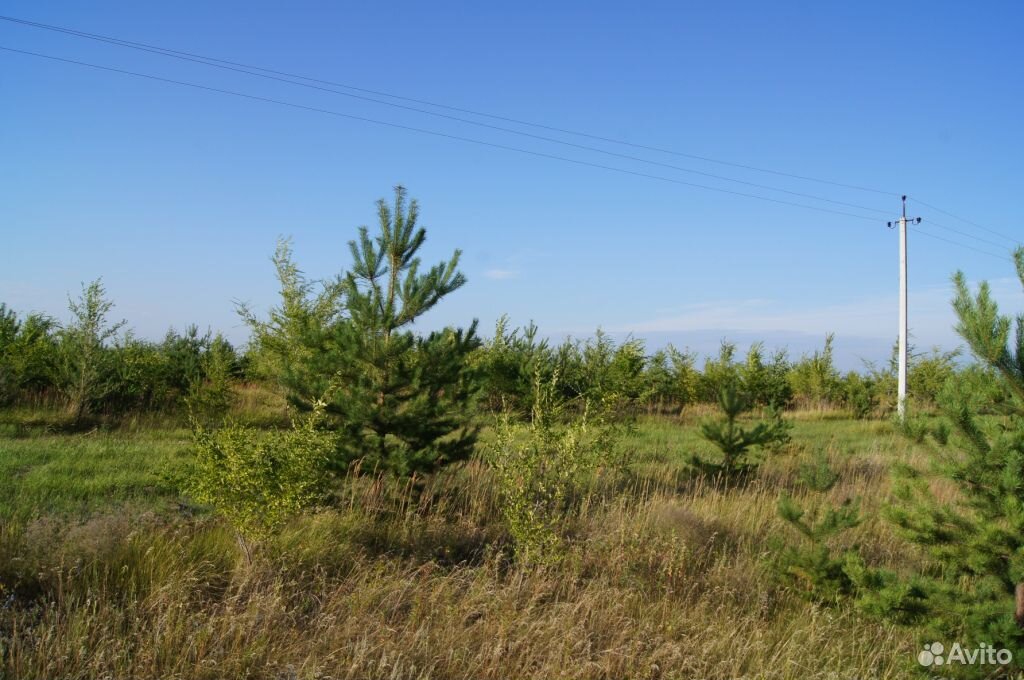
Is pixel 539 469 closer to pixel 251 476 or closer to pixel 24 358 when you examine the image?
pixel 251 476

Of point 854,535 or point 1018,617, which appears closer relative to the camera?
point 1018,617

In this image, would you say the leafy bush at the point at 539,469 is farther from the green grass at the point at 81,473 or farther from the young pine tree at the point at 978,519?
the green grass at the point at 81,473

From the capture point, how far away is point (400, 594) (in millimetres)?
5172

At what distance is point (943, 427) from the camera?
4801 millimetres

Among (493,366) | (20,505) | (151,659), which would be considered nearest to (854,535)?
(151,659)

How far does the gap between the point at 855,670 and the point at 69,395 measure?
13141mm

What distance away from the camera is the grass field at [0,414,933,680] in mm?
4172

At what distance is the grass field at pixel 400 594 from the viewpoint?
164 inches

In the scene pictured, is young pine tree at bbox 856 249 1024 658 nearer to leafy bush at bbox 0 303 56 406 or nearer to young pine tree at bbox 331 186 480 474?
young pine tree at bbox 331 186 480 474

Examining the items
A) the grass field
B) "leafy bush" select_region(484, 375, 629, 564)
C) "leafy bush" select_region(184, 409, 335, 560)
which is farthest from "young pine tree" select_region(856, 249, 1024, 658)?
"leafy bush" select_region(184, 409, 335, 560)

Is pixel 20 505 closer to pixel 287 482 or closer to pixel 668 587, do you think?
pixel 287 482

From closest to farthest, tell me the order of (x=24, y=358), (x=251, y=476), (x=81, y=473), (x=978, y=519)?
1. (x=978, y=519)
2. (x=251, y=476)
3. (x=81, y=473)
4. (x=24, y=358)

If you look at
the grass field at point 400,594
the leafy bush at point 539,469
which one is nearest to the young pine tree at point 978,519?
the grass field at point 400,594

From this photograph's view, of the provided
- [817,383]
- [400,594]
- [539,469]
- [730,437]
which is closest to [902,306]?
[817,383]
